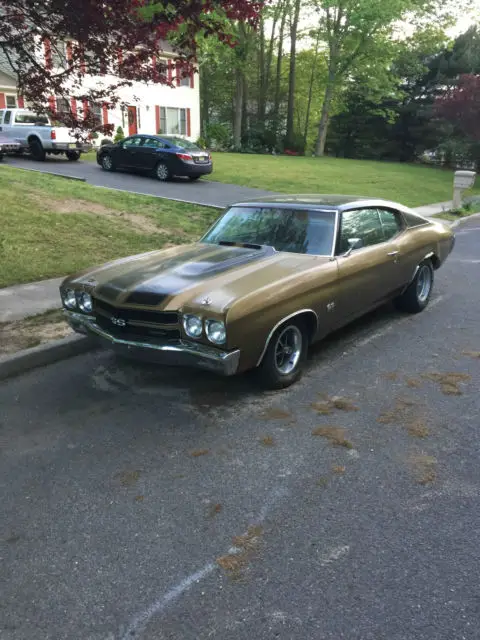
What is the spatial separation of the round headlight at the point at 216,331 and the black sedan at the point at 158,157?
15179mm

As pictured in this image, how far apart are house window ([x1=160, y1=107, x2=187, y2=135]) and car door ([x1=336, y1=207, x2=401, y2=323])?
94.2 feet

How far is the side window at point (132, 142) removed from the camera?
19.0 metres

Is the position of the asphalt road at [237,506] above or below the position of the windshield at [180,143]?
below

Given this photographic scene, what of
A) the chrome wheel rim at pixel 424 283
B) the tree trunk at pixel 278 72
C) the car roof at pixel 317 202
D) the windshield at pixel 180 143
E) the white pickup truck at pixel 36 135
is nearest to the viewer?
the car roof at pixel 317 202

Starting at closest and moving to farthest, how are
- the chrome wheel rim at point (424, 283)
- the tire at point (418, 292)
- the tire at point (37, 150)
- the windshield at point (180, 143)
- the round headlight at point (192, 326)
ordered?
the round headlight at point (192, 326), the tire at point (418, 292), the chrome wheel rim at point (424, 283), the windshield at point (180, 143), the tire at point (37, 150)

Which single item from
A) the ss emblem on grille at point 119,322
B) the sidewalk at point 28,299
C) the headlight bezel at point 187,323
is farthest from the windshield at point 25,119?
the headlight bezel at point 187,323

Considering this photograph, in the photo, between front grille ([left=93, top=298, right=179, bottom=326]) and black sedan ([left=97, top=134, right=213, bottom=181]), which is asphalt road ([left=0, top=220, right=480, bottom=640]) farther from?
black sedan ([left=97, top=134, right=213, bottom=181])

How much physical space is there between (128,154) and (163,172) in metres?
1.65

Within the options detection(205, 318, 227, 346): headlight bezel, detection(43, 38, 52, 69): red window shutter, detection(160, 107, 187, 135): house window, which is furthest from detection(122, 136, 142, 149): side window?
detection(205, 318, 227, 346): headlight bezel

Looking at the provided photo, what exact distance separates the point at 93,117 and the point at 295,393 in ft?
11.4

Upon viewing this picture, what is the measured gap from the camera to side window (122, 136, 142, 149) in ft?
62.3

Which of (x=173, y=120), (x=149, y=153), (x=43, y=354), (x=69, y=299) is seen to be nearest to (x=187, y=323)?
(x=69, y=299)

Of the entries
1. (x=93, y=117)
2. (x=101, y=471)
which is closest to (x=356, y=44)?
(x=93, y=117)

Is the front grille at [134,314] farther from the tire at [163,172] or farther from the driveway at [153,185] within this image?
the tire at [163,172]
